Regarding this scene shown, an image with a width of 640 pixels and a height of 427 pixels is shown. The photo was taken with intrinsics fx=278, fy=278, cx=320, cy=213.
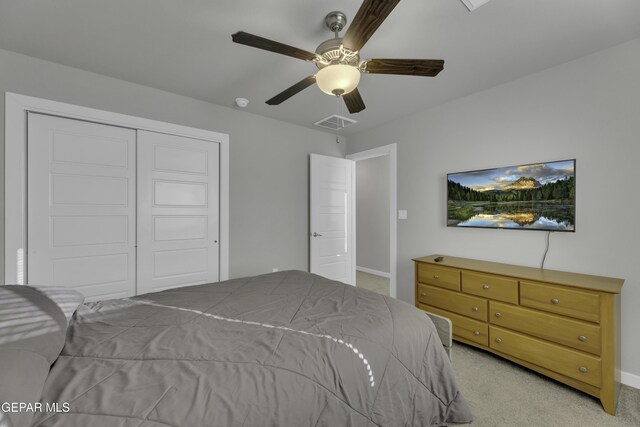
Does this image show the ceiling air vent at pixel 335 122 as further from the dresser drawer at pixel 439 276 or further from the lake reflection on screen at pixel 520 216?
the dresser drawer at pixel 439 276

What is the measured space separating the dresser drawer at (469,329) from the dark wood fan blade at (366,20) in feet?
7.81

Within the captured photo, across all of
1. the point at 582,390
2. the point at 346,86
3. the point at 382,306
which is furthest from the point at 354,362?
the point at 582,390

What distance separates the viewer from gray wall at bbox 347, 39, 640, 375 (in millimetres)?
2016

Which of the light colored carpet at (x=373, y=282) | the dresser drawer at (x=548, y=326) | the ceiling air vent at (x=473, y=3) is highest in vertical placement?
the ceiling air vent at (x=473, y=3)

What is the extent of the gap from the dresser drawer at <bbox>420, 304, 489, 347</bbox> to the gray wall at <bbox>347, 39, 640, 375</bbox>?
673mm

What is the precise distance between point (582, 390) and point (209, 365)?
7.99ft

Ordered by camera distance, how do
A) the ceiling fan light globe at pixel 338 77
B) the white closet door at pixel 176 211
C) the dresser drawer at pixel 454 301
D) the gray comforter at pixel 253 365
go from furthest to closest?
the white closet door at pixel 176 211
the dresser drawer at pixel 454 301
the ceiling fan light globe at pixel 338 77
the gray comforter at pixel 253 365

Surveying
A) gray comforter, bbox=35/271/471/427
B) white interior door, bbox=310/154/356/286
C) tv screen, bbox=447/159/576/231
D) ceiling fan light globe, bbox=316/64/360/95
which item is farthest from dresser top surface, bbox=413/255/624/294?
ceiling fan light globe, bbox=316/64/360/95

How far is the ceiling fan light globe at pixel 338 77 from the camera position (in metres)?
1.57

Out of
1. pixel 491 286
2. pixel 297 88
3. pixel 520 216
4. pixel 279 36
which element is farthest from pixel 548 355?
pixel 279 36

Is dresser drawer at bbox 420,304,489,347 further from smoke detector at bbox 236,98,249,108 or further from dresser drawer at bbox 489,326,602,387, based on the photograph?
smoke detector at bbox 236,98,249,108

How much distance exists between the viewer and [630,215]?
201 centimetres

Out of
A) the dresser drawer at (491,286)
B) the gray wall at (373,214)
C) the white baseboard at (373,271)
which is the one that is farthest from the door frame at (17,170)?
the white baseboard at (373,271)

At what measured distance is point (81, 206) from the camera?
2.47 m
